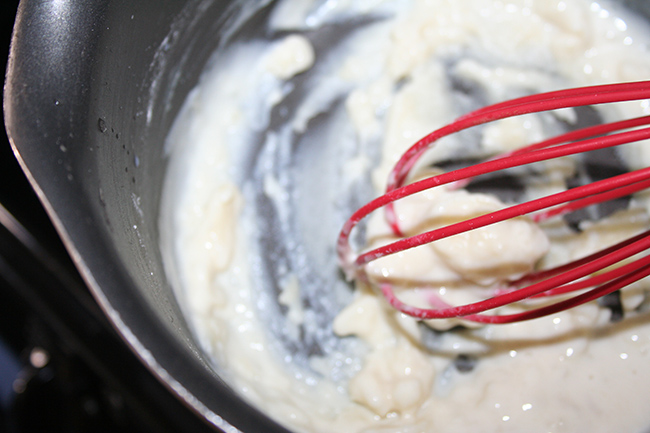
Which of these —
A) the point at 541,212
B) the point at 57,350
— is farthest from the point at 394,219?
the point at 57,350

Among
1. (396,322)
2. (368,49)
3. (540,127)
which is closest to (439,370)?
(396,322)

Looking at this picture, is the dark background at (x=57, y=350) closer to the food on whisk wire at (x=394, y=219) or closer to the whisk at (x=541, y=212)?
the food on whisk wire at (x=394, y=219)

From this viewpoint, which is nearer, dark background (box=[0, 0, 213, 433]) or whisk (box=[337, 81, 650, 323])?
whisk (box=[337, 81, 650, 323])

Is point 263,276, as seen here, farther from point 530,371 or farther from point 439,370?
point 530,371

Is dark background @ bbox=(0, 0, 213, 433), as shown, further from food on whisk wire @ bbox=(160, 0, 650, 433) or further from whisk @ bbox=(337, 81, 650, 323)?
whisk @ bbox=(337, 81, 650, 323)

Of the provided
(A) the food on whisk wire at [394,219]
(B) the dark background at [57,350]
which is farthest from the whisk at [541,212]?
(B) the dark background at [57,350]

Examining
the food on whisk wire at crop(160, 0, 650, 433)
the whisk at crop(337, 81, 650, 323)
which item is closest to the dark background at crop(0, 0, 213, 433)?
the food on whisk wire at crop(160, 0, 650, 433)
